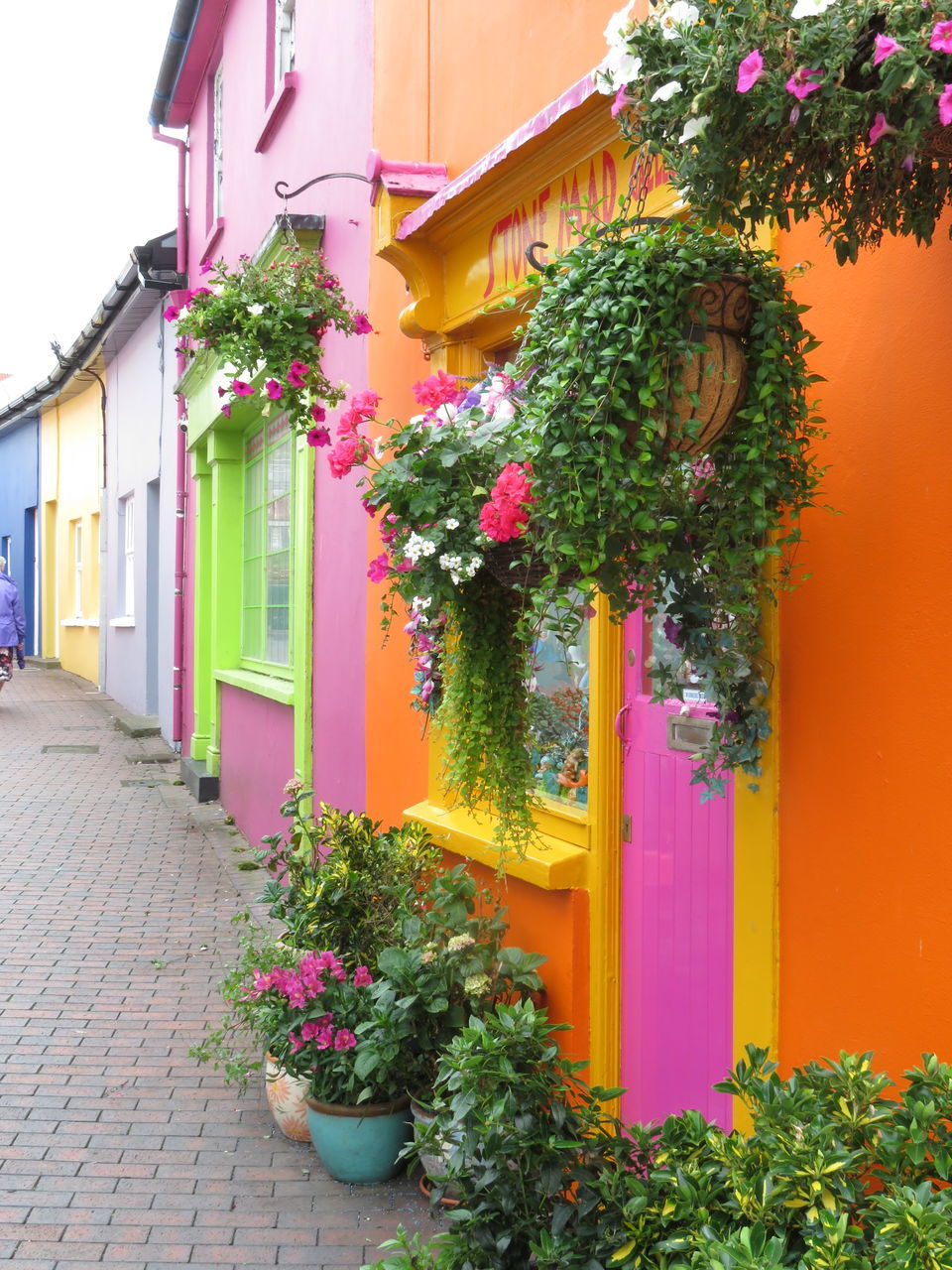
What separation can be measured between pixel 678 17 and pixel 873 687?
1286 millimetres

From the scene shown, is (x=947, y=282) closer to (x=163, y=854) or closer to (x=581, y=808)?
(x=581, y=808)

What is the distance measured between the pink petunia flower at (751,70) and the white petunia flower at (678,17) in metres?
0.18

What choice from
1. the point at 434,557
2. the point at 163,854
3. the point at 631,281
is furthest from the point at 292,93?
the point at 631,281

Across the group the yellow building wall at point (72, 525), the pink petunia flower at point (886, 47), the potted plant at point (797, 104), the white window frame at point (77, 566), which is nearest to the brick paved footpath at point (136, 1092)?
the potted plant at point (797, 104)

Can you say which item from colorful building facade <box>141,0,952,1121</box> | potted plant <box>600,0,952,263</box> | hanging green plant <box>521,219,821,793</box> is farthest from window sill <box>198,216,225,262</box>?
potted plant <box>600,0,952,263</box>

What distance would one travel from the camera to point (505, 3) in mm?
4367

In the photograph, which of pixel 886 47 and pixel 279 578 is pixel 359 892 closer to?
pixel 886 47

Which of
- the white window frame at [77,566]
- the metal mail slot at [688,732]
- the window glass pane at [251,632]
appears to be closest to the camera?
the metal mail slot at [688,732]

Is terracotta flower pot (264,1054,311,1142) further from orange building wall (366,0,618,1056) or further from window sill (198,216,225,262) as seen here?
window sill (198,216,225,262)

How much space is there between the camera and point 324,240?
6820 millimetres

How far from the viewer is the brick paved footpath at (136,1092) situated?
3582 millimetres

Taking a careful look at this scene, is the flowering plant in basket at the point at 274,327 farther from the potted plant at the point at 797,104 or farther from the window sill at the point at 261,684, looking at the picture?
the window sill at the point at 261,684

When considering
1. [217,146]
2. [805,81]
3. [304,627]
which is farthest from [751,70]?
[217,146]

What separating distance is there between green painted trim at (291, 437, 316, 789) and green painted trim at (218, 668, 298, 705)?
0.72 feet
